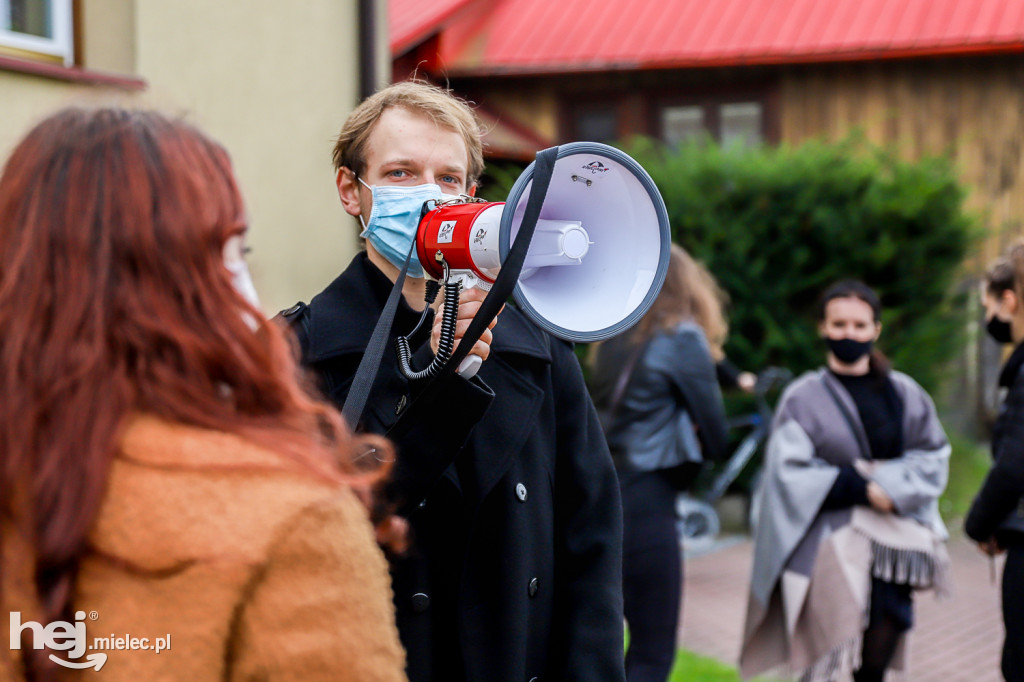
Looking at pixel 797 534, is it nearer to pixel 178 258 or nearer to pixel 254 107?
pixel 178 258

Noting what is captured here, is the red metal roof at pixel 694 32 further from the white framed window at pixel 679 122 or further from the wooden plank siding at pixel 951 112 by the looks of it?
the white framed window at pixel 679 122

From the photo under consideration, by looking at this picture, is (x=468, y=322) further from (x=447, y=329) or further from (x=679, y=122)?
(x=679, y=122)

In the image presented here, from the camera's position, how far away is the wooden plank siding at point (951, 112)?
11.2m

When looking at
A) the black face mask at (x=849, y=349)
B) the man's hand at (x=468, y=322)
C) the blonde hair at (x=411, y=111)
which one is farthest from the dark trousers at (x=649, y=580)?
the man's hand at (x=468, y=322)

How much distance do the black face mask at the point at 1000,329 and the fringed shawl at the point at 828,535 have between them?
371 millimetres

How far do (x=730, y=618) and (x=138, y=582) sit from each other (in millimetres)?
5420

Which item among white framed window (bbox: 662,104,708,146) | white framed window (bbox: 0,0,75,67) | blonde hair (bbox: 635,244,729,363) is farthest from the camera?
white framed window (bbox: 662,104,708,146)

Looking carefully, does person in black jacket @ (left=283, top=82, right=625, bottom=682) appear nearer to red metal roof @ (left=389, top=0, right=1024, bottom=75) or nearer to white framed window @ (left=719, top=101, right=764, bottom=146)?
red metal roof @ (left=389, top=0, right=1024, bottom=75)

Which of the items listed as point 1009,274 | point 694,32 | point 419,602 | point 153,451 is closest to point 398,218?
point 419,602

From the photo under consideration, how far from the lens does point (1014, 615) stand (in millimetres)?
3162

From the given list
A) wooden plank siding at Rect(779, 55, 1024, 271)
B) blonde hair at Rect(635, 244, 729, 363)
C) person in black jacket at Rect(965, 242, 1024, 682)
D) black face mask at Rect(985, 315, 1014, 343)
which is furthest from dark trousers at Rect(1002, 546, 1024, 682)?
wooden plank siding at Rect(779, 55, 1024, 271)

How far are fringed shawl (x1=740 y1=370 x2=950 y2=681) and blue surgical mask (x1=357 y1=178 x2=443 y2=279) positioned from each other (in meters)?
2.33

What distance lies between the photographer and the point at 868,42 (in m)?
11.3

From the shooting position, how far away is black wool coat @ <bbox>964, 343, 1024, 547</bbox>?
322 centimetres
